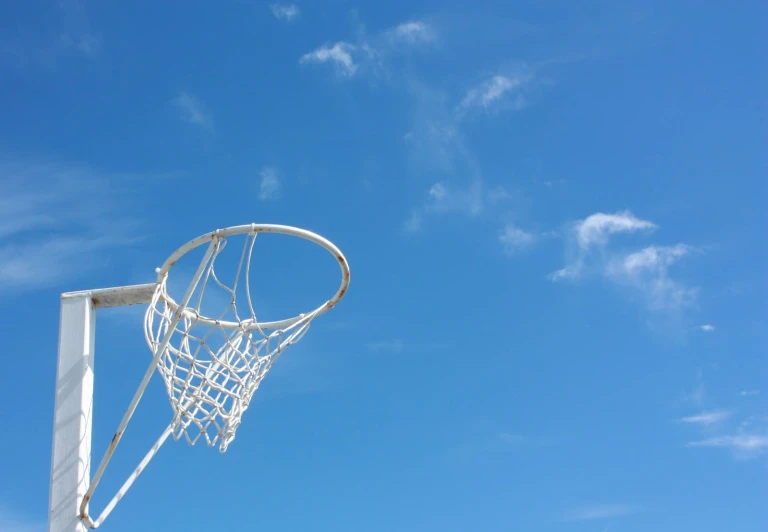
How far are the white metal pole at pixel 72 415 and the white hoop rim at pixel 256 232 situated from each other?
30.9 inches

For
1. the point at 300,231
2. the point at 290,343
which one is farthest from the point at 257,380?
the point at 300,231

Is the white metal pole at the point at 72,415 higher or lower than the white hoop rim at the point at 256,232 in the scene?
lower

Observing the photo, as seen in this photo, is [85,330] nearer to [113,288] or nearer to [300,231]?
[113,288]

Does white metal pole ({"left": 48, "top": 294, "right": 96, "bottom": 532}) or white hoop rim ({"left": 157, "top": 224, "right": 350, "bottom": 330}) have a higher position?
white hoop rim ({"left": 157, "top": 224, "right": 350, "bottom": 330})

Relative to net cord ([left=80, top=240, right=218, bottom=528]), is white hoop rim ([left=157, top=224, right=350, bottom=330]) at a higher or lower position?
higher

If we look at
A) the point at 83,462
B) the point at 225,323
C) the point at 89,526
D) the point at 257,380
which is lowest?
the point at 89,526

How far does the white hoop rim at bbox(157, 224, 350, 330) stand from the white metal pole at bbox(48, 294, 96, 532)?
786mm

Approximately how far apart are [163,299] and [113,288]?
457 mm

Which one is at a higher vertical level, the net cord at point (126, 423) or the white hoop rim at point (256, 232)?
the white hoop rim at point (256, 232)

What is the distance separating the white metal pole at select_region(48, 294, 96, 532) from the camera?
7.40 m

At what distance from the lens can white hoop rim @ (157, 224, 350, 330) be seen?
7.82m

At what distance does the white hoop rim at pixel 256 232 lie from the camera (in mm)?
7820

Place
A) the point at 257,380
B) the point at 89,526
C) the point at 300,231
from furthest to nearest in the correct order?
the point at 257,380, the point at 300,231, the point at 89,526

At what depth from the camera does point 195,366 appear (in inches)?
324
